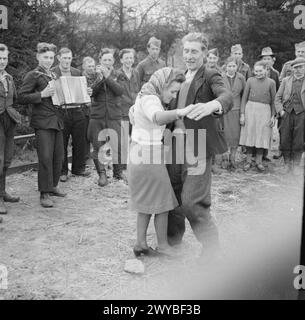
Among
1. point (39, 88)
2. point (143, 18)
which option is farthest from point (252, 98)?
point (143, 18)

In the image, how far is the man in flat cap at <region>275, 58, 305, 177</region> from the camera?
7.34 meters

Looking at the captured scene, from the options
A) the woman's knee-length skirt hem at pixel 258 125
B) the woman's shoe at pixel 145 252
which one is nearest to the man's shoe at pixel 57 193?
the woman's shoe at pixel 145 252

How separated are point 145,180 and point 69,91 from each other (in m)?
2.58

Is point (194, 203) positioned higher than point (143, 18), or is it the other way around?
point (143, 18)

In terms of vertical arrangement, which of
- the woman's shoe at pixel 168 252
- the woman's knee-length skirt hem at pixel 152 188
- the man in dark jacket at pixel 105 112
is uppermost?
the man in dark jacket at pixel 105 112

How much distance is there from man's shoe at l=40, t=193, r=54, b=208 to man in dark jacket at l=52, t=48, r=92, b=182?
1.21 m

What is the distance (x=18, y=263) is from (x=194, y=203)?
66.5 inches

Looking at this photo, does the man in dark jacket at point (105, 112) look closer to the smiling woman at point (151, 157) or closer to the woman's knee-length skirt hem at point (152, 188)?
the smiling woman at point (151, 157)

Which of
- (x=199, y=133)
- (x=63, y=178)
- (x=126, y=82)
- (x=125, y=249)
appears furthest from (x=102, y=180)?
A: (x=199, y=133)

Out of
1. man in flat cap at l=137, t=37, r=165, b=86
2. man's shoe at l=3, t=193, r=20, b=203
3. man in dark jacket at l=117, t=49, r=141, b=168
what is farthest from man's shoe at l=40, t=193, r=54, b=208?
man in flat cap at l=137, t=37, r=165, b=86

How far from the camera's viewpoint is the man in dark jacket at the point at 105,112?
22.4 feet

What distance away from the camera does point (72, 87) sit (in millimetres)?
6152

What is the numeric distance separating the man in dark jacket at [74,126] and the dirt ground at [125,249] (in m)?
0.65

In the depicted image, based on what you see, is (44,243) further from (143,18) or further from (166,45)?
(166,45)
